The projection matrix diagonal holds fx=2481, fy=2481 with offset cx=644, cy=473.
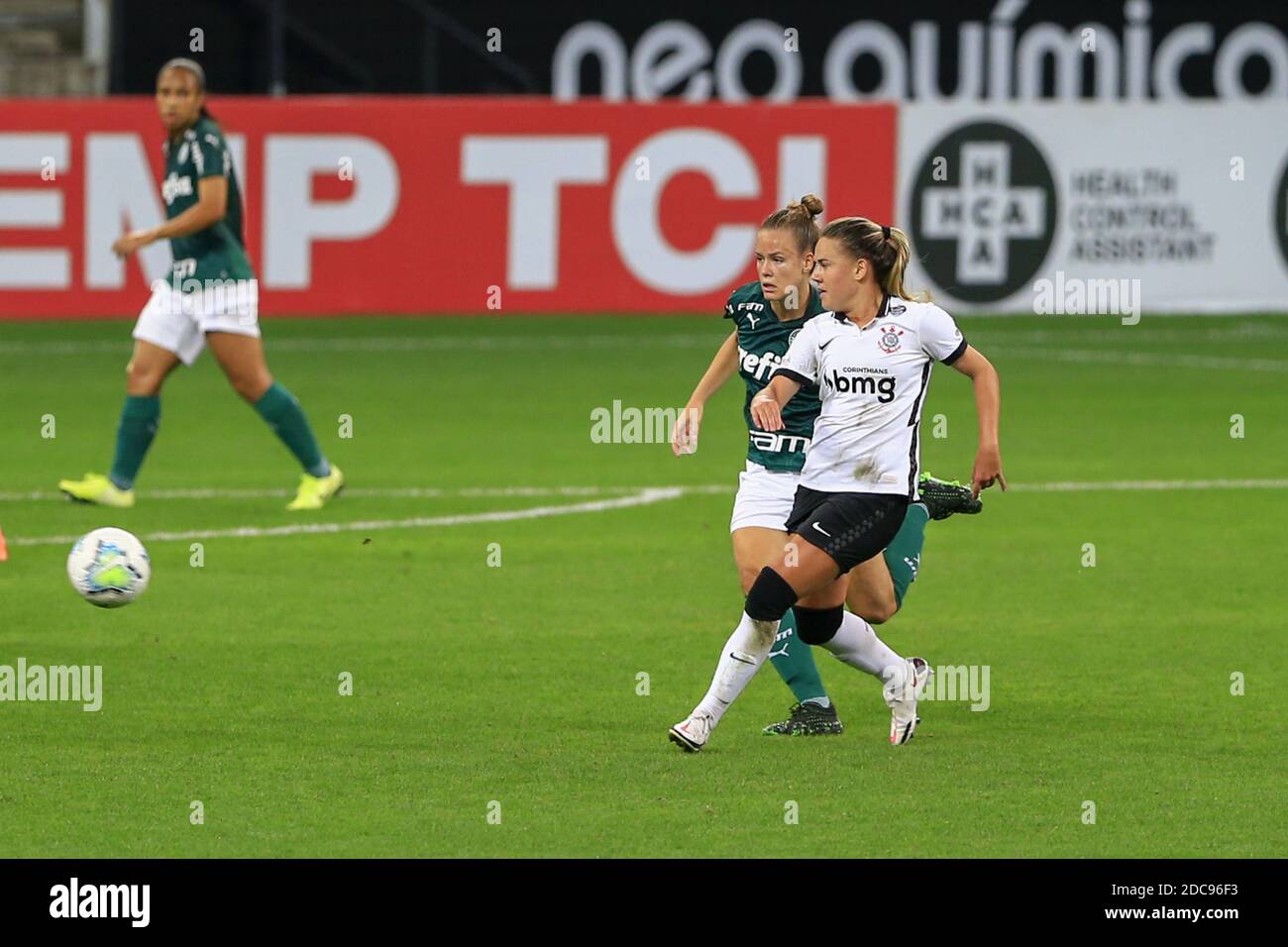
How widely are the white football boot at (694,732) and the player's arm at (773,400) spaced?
2.94 feet

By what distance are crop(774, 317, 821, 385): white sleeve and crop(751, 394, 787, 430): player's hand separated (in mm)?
257

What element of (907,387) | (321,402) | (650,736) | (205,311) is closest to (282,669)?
(650,736)

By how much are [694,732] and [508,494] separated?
247 inches

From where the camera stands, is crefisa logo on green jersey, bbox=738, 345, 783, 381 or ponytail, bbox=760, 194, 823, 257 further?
crefisa logo on green jersey, bbox=738, 345, 783, 381

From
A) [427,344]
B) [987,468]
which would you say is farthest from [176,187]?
[427,344]

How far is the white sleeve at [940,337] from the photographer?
7.37 meters

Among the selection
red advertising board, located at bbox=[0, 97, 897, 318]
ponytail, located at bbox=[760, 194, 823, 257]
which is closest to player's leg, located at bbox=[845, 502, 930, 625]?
ponytail, located at bbox=[760, 194, 823, 257]

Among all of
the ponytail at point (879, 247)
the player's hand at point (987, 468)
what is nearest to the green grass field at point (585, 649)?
the player's hand at point (987, 468)

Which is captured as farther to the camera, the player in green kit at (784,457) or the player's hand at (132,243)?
the player's hand at (132,243)

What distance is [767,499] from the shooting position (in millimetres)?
7781

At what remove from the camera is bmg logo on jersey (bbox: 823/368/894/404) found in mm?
7379

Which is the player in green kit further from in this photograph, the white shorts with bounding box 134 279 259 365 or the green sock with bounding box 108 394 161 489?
the green sock with bounding box 108 394 161 489

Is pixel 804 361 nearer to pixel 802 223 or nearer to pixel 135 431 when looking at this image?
pixel 802 223

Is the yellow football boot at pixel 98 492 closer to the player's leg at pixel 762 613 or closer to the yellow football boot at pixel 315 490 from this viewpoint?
the yellow football boot at pixel 315 490
